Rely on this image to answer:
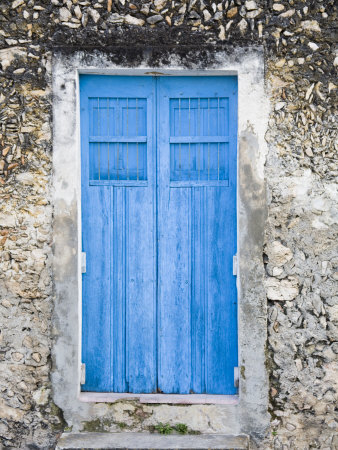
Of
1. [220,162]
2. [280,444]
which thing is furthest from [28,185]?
[280,444]

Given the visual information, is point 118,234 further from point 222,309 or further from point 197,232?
point 222,309

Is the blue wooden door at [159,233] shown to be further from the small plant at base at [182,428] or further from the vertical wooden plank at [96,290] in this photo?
the small plant at base at [182,428]

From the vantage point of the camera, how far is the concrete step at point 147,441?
352 cm

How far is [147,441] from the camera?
11.8ft

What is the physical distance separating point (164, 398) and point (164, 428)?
0.19 metres

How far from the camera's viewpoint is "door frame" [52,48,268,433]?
3.66m

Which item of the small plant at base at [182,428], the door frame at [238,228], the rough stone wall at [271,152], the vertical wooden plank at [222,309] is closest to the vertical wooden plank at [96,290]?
the door frame at [238,228]

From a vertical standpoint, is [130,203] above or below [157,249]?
above

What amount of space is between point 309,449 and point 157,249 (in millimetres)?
1699

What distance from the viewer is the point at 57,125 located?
3691 mm

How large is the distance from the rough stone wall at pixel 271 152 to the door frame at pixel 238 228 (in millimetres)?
67

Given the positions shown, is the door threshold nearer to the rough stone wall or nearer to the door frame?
the door frame

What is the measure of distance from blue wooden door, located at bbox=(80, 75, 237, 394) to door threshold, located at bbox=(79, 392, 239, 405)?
48 mm

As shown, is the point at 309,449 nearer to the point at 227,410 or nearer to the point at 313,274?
the point at 227,410
